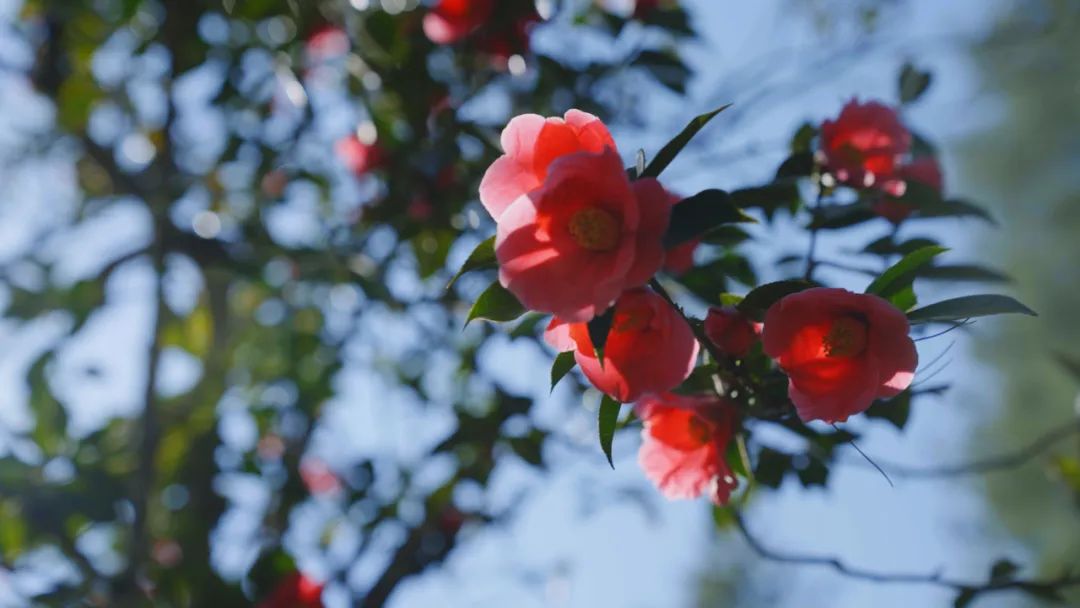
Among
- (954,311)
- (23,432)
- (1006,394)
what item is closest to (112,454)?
(23,432)

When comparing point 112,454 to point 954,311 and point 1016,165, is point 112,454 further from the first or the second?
point 1016,165

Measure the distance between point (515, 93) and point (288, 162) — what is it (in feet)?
1.89

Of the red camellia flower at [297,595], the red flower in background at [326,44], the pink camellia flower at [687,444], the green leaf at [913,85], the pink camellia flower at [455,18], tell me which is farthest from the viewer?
the red flower in background at [326,44]

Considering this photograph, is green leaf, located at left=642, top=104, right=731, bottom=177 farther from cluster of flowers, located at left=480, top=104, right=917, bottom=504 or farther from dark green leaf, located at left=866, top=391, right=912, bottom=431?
dark green leaf, located at left=866, top=391, right=912, bottom=431

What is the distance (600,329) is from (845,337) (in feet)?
0.60

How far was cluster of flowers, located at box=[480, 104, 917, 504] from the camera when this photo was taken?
0.67 meters

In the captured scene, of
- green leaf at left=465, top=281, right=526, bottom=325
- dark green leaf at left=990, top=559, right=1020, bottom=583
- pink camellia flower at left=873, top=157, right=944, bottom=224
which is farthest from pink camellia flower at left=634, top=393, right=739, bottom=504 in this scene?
dark green leaf at left=990, top=559, right=1020, bottom=583

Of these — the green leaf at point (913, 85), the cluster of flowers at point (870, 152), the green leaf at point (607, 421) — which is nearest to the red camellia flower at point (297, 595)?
the green leaf at point (607, 421)

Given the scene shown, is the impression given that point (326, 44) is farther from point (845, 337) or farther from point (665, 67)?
point (845, 337)

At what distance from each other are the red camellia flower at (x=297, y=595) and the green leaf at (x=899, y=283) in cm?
100

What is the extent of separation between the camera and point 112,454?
1994 millimetres

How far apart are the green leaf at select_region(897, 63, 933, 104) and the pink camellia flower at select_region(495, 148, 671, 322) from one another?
73 centimetres

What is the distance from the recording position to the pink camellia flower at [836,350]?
27.8 inches

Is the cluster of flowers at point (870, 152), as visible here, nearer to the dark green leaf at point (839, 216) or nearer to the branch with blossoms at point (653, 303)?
the dark green leaf at point (839, 216)
